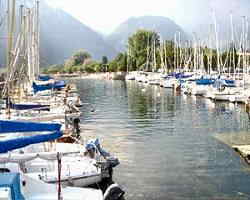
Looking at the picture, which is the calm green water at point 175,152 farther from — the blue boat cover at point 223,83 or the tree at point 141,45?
the tree at point 141,45

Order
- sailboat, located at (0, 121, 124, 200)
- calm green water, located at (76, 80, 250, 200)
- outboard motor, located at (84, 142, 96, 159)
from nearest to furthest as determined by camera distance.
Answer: sailboat, located at (0, 121, 124, 200) < calm green water, located at (76, 80, 250, 200) < outboard motor, located at (84, 142, 96, 159)

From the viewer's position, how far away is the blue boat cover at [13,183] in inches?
519

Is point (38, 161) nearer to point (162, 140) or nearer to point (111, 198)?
point (111, 198)

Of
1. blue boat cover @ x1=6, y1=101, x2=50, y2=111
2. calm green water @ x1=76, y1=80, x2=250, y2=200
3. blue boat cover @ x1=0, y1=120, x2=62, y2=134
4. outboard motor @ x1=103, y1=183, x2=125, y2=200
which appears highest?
blue boat cover @ x1=0, y1=120, x2=62, y2=134

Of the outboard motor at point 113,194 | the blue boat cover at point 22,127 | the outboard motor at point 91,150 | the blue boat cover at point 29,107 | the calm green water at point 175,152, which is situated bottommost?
the calm green water at point 175,152

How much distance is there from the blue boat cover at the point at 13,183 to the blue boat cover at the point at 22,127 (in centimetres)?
512

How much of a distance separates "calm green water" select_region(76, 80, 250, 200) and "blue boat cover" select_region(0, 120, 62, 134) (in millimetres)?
5080

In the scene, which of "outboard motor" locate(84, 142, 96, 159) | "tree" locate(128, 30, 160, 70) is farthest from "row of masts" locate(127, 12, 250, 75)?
"outboard motor" locate(84, 142, 96, 159)

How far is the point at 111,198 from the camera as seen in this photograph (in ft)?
55.7

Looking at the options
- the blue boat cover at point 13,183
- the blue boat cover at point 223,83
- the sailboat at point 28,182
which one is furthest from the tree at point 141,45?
the blue boat cover at point 13,183

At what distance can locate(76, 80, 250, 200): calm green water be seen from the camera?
72.4 feet

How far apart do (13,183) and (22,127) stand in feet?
21.2

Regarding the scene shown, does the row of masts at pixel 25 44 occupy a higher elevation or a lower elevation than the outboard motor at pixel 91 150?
higher

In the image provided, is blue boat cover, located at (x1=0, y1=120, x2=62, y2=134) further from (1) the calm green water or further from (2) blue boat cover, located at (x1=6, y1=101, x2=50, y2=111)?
(2) blue boat cover, located at (x1=6, y1=101, x2=50, y2=111)
